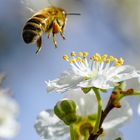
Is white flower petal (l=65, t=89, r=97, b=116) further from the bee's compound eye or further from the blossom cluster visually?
the bee's compound eye

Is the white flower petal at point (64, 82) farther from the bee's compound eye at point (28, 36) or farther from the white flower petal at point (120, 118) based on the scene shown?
the bee's compound eye at point (28, 36)

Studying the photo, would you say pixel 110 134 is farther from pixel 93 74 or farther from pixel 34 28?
pixel 34 28

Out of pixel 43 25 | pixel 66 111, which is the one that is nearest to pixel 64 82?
pixel 66 111

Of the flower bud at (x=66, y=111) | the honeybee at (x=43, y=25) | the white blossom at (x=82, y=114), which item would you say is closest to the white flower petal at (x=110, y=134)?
the white blossom at (x=82, y=114)

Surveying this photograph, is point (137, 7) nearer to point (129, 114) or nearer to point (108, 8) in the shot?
point (108, 8)

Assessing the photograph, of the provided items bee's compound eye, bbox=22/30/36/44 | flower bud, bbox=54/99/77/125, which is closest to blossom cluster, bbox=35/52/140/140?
flower bud, bbox=54/99/77/125

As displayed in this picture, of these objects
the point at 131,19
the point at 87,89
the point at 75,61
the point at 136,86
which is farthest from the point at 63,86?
the point at 131,19

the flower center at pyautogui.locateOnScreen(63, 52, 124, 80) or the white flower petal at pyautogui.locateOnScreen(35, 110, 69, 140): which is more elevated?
the flower center at pyautogui.locateOnScreen(63, 52, 124, 80)
